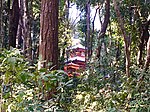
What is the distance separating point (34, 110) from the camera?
216 centimetres

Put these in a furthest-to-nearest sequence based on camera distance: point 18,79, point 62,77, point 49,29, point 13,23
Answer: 1. point 13,23
2. point 49,29
3. point 62,77
4. point 18,79

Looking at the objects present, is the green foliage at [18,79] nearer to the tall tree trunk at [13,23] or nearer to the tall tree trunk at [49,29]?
the tall tree trunk at [49,29]

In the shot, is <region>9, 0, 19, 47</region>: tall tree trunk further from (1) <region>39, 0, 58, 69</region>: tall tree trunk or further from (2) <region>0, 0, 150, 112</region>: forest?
(1) <region>39, 0, 58, 69</region>: tall tree trunk

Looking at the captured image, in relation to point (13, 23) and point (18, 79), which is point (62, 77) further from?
point (13, 23)

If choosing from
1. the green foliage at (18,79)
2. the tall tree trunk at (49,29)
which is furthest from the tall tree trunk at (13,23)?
the green foliage at (18,79)

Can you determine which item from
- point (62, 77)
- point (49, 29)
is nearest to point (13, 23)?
point (49, 29)

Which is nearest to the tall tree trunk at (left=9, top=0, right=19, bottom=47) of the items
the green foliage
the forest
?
the forest

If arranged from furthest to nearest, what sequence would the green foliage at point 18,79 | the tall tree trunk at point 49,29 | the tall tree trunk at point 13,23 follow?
the tall tree trunk at point 13,23 < the tall tree trunk at point 49,29 < the green foliage at point 18,79

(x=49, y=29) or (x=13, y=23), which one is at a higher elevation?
(x=13, y=23)

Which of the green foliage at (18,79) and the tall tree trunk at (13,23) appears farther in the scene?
the tall tree trunk at (13,23)

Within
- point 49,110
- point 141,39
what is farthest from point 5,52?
point 141,39

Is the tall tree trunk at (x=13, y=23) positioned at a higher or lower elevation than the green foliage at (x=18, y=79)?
higher

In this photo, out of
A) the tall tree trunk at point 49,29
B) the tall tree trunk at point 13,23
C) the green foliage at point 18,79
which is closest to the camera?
the green foliage at point 18,79

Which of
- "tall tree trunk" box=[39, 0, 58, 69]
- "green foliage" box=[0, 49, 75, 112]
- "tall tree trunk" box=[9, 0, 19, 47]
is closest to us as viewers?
"green foliage" box=[0, 49, 75, 112]
